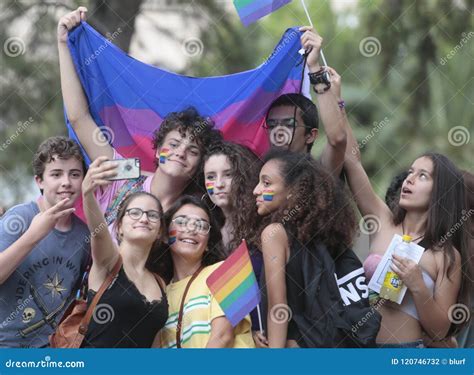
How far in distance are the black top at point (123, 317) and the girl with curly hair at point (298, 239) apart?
494mm

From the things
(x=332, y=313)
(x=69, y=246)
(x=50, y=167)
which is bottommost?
(x=332, y=313)

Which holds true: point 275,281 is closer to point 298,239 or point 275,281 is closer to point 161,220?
point 298,239

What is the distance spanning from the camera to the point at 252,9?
16.3 feet

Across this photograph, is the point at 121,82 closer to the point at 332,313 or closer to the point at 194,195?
the point at 194,195

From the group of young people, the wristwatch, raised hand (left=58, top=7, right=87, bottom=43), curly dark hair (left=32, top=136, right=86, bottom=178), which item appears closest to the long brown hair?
the group of young people

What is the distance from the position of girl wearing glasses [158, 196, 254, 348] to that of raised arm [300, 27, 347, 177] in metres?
0.66

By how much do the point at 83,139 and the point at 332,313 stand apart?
157 cm

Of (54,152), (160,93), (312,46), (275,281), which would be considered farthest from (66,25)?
(275,281)

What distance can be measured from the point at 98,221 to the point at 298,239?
90 cm

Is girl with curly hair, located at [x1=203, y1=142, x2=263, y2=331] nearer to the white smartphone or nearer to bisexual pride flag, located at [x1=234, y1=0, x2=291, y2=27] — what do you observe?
the white smartphone

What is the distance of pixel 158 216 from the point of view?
4.36 meters

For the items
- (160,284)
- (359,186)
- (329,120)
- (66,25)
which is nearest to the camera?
(160,284)

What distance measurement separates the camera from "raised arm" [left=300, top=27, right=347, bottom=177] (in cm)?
Answer: 457

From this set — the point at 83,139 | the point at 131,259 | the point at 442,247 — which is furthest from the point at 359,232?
the point at 83,139
